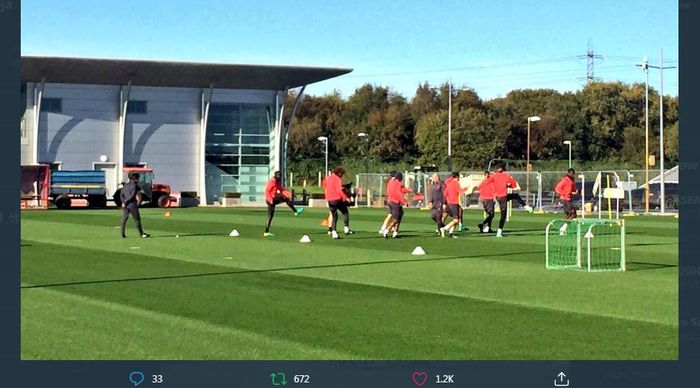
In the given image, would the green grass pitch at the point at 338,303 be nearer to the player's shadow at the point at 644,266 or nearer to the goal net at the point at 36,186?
the player's shadow at the point at 644,266

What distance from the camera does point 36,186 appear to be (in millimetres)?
63188

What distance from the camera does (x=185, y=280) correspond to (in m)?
16.8

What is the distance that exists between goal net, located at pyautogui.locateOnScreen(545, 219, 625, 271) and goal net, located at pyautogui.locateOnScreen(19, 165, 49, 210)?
131ft

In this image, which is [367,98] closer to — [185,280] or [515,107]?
[515,107]

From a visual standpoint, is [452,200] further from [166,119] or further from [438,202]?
[166,119]

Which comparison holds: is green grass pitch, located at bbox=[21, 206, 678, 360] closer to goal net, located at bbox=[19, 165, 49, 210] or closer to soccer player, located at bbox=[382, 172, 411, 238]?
soccer player, located at bbox=[382, 172, 411, 238]

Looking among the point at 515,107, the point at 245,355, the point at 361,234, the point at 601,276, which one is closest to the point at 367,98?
the point at 515,107

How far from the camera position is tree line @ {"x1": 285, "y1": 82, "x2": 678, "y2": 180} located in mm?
98625

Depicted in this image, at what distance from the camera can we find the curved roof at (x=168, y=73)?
218 feet
